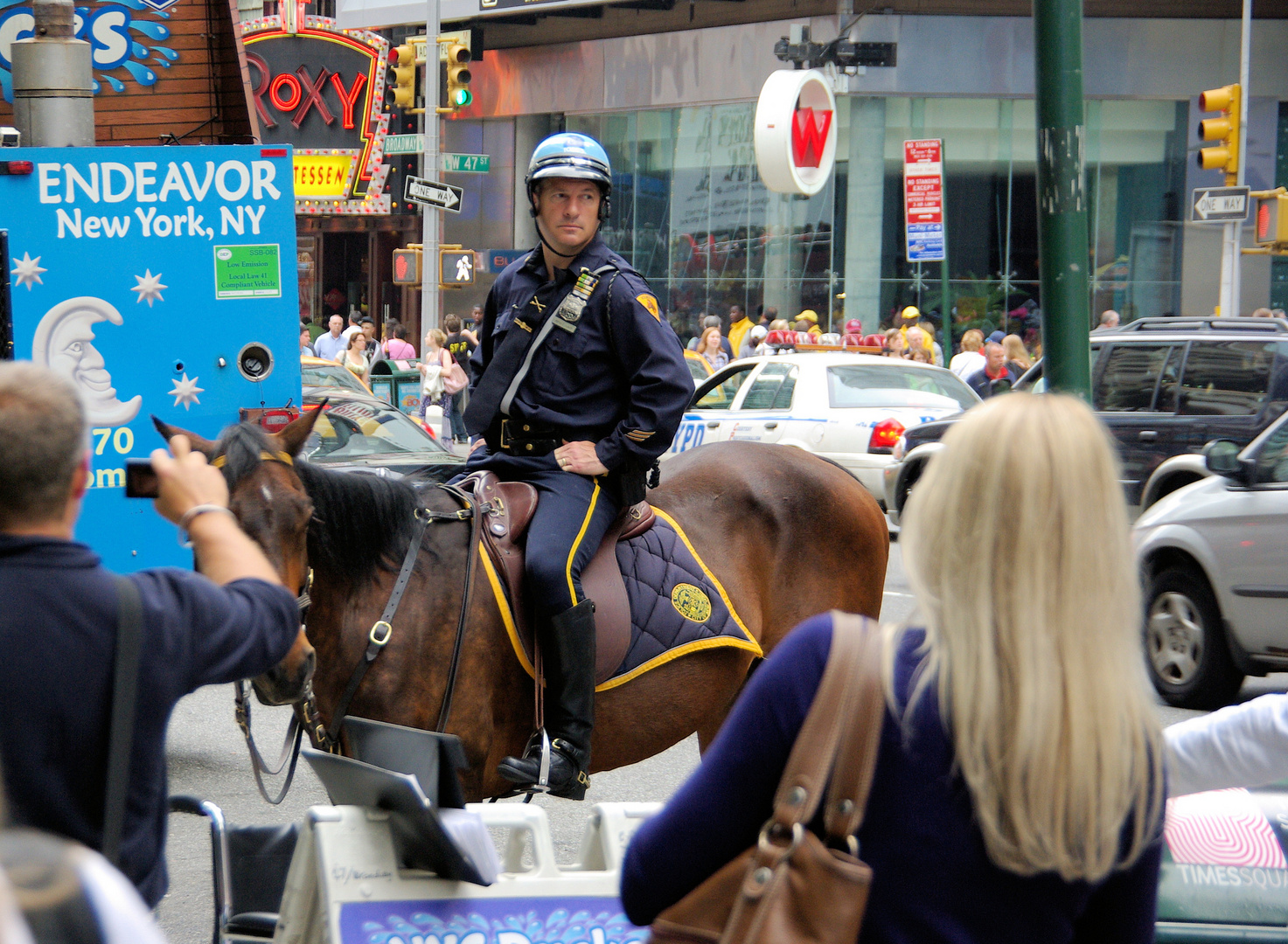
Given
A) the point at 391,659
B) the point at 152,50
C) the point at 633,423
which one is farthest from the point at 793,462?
the point at 152,50

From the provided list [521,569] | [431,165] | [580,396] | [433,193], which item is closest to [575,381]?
[580,396]

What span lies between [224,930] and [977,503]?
6.87ft

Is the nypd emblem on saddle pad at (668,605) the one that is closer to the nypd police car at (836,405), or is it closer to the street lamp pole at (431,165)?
the nypd police car at (836,405)

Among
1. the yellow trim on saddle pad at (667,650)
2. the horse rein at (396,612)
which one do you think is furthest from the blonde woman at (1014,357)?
the horse rein at (396,612)

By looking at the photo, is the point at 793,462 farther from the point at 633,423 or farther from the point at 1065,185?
the point at 1065,185

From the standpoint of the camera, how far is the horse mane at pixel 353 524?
432 centimetres

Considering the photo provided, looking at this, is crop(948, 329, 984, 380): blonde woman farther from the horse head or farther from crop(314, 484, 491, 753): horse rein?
the horse head

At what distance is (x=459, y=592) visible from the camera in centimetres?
461

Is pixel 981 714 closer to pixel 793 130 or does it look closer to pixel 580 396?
pixel 580 396

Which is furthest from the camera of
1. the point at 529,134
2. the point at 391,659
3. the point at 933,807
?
the point at 529,134

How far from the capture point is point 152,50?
9.38 meters

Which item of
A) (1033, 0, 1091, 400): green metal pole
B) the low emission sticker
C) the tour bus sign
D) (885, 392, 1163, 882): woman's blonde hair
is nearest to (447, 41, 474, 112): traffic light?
the tour bus sign

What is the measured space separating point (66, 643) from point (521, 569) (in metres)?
2.65

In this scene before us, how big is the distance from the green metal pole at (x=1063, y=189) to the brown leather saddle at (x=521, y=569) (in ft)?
5.98
